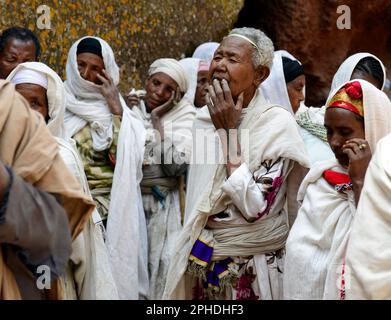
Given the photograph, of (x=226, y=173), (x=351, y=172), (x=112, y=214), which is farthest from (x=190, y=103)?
(x=351, y=172)

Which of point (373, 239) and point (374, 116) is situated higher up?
point (374, 116)

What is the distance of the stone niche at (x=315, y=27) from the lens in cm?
848

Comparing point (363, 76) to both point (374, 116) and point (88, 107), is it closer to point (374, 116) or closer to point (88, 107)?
point (374, 116)

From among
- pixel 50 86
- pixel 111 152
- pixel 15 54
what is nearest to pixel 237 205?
pixel 50 86

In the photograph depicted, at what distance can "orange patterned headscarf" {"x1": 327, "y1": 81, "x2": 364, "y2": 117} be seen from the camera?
12.0 ft

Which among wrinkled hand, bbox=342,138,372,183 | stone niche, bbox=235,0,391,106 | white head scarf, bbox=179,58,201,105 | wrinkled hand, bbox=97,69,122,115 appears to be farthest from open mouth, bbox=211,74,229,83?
stone niche, bbox=235,0,391,106

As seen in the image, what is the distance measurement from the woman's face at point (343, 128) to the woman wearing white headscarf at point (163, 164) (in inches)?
75.9

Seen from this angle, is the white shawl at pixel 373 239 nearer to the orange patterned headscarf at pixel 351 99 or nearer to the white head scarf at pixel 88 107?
the orange patterned headscarf at pixel 351 99

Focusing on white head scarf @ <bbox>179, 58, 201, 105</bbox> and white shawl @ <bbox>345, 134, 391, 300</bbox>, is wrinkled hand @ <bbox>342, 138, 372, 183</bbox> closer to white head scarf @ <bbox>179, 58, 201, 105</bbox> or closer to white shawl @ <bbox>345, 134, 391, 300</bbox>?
white shawl @ <bbox>345, 134, 391, 300</bbox>

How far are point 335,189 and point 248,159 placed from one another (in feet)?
2.20

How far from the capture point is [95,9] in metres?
6.77

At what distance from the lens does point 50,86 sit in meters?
4.00

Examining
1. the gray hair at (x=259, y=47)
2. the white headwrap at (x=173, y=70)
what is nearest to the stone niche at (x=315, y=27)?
the white headwrap at (x=173, y=70)

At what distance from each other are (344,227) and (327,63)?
217 inches
